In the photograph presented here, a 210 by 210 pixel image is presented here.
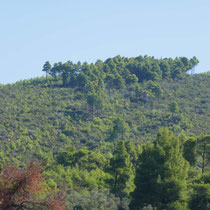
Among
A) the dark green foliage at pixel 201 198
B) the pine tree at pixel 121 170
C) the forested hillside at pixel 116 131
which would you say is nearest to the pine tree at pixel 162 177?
the forested hillside at pixel 116 131

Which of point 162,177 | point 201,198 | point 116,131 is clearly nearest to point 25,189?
point 201,198

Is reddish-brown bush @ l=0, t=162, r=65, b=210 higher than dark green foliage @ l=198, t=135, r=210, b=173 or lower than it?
lower

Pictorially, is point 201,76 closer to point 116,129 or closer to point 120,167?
point 116,129

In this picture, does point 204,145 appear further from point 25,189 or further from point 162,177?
point 25,189

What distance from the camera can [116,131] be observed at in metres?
85.2

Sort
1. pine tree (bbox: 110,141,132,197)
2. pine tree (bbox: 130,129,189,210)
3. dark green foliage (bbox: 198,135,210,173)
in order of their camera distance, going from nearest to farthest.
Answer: pine tree (bbox: 130,129,189,210) → dark green foliage (bbox: 198,135,210,173) → pine tree (bbox: 110,141,132,197)

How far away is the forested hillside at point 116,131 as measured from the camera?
1447 inches

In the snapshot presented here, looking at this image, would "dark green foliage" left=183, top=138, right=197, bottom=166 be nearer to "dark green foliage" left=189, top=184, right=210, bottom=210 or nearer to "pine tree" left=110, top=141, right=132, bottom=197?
"pine tree" left=110, top=141, right=132, bottom=197

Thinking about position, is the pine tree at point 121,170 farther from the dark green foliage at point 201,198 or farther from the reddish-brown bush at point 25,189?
the reddish-brown bush at point 25,189

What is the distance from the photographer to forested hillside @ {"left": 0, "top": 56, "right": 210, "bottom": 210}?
3674 centimetres

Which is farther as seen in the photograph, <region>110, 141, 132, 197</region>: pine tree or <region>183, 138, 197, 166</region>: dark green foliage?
<region>110, 141, 132, 197</region>: pine tree

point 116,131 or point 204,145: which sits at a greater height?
point 116,131

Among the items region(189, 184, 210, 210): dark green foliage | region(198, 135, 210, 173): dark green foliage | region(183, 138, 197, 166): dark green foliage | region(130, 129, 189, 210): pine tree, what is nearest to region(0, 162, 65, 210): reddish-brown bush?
region(189, 184, 210, 210): dark green foliage

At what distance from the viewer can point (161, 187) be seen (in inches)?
1387
